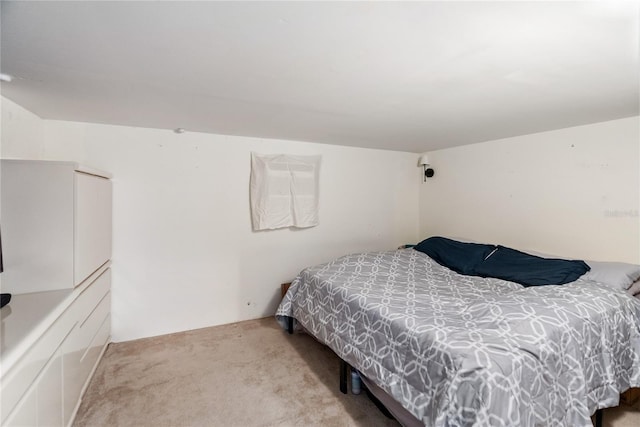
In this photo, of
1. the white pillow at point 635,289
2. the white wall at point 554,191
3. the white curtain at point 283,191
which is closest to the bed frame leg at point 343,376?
the white curtain at point 283,191

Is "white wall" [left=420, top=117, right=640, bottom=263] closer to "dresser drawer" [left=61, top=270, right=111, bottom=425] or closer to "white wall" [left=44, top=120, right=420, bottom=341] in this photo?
"white wall" [left=44, top=120, right=420, bottom=341]

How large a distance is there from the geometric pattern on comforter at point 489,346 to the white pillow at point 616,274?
16cm

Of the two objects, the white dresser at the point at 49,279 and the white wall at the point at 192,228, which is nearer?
the white dresser at the point at 49,279

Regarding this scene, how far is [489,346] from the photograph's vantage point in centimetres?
130

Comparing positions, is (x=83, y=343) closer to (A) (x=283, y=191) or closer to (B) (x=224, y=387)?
(B) (x=224, y=387)

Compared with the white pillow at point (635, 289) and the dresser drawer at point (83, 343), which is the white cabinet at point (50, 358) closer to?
the dresser drawer at point (83, 343)

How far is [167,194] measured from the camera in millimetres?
2889

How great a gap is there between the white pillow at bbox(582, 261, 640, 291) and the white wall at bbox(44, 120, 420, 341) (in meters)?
2.42

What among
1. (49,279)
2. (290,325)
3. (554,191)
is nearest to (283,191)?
(290,325)

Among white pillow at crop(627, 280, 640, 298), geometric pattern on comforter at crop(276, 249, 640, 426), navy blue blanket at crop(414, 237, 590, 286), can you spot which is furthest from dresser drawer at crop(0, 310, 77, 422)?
white pillow at crop(627, 280, 640, 298)

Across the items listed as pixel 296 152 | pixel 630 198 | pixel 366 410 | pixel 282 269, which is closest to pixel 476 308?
pixel 366 410

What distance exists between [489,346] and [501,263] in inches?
63.4

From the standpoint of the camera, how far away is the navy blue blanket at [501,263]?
2.23 metres

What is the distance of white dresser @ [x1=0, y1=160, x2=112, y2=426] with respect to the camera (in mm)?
1272
